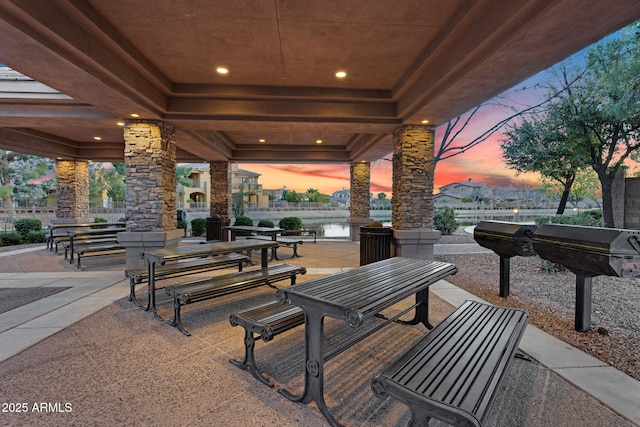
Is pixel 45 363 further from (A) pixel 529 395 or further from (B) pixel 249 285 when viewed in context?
(A) pixel 529 395

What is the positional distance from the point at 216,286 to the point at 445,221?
12776mm

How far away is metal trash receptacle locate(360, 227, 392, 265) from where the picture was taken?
7000 millimetres

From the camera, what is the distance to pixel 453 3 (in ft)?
11.9

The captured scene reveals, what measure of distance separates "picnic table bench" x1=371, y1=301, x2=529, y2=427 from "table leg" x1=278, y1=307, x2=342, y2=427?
0.57 meters

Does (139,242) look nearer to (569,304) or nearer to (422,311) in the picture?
(422,311)

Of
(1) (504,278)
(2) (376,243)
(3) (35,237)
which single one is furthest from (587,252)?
(3) (35,237)

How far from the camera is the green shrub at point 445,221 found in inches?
546

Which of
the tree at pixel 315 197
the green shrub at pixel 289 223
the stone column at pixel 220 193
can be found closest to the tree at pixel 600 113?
the green shrub at pixel 289 223

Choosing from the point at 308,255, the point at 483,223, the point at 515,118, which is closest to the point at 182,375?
the point at 483,223

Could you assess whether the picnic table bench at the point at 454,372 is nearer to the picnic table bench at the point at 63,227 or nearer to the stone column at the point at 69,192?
the picnic table bench at the point at 63,227

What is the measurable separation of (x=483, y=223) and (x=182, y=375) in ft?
17.5

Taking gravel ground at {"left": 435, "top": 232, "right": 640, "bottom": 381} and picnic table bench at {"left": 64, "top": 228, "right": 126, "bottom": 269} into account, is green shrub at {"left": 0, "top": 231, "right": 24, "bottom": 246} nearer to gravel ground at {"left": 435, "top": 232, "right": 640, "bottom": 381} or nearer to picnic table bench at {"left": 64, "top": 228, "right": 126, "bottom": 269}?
picnic table bench at {"left": 64, "top": 228, "right": 126, "bottom": 269}

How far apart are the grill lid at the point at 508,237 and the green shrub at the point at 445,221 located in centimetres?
919

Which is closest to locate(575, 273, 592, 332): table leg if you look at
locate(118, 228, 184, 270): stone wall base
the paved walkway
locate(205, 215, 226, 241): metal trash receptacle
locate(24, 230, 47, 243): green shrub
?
the paved walkway
